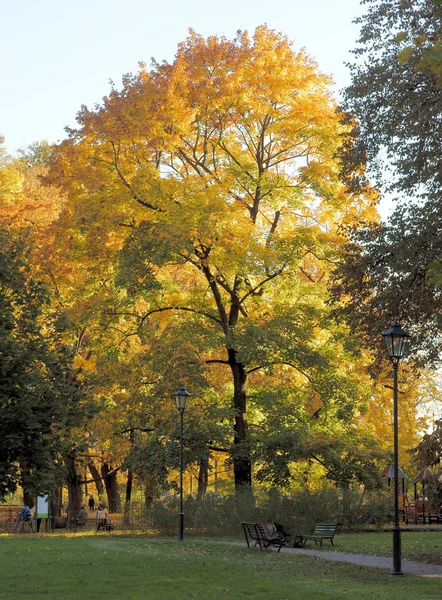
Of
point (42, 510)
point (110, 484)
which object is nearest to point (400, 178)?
point (42, 510)

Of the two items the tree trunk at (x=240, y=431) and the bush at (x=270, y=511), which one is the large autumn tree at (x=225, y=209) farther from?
the bush at (x=270, y=511)

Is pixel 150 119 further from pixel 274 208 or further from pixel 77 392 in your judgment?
pixel 77 392

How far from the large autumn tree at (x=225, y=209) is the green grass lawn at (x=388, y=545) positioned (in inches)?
208

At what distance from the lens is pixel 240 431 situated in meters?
31.9

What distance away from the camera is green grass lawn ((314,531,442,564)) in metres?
19.4

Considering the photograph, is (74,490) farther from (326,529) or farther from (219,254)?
(326,529)

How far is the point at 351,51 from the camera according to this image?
23.2 metres

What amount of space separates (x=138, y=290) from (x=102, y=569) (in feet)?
48.6

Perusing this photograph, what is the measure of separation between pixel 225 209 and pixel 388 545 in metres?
12.3

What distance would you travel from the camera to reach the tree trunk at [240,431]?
30.7 m

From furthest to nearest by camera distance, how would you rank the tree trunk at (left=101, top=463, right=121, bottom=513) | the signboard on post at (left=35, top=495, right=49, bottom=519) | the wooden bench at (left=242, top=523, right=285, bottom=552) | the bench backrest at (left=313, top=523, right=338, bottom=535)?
1. the tree trunk at (left=101, top=463, right=121, bottom=513)
2. the signboard on post at (left=35, top=495, right=49, bottom=519)
3. the bench backrest at (left=313, top=523, right=338, bottom=535)
4. the wooden bench at (left=242, top=523, right=285, bottom=552)

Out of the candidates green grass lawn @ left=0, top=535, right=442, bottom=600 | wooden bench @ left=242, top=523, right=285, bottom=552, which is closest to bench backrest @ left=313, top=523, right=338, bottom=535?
wooden bench @ left=242, top=523, right=285, bottom=552

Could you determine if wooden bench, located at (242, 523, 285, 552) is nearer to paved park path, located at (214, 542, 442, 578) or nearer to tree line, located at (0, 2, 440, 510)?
paved park path, located at (214, 542, 442, 578)

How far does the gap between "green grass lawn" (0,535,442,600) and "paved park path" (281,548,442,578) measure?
582 millimetres
